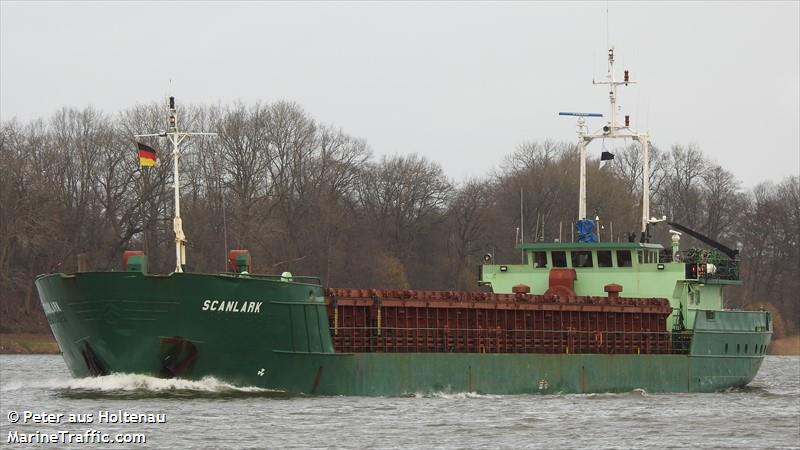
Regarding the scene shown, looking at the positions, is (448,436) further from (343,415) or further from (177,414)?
(177,414)

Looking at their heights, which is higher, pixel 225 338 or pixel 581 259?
pixel 581 259

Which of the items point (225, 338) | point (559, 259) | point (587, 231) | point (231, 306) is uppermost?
point (587, 231)

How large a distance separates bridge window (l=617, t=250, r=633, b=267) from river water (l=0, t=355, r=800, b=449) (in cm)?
705

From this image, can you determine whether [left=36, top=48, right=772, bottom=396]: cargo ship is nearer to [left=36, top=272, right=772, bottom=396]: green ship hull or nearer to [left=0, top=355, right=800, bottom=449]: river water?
[left=36, top=272, right=772, bottom=396]: green ship hull

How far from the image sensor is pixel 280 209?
9400 cm

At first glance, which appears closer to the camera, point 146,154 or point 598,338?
point 146,154

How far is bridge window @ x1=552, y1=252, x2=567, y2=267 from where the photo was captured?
51.9 meters

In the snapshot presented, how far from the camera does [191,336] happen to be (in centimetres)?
3934

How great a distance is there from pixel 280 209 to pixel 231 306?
54.7m

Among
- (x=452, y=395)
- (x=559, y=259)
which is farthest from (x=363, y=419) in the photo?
(x=559, y=259)

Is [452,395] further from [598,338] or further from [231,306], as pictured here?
[231,306]

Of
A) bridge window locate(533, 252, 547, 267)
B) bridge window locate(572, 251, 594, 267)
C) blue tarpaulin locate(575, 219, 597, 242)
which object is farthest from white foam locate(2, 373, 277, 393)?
blue tarpaulin locate(575, 219, 597, 242)

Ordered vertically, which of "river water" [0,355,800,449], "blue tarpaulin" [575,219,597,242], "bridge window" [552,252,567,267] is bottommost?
"river water" [0,355,800,449]

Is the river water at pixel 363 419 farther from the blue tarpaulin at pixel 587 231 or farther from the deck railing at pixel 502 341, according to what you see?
the blue tarpaulin at pixel 587 231
